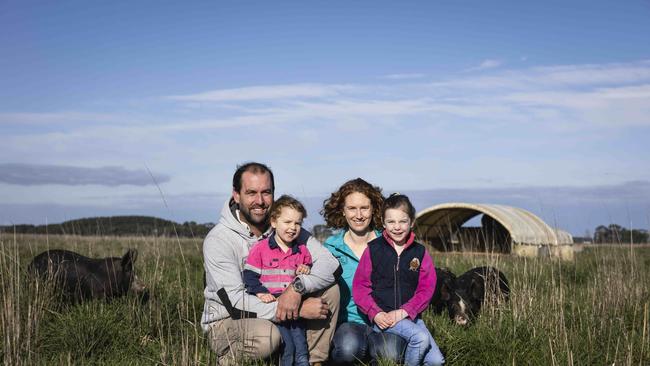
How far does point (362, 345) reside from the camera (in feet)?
16.6

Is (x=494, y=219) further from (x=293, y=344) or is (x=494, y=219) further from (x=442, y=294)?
(x=293, y=344)

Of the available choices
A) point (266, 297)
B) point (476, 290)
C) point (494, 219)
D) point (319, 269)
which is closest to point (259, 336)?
point (266, 297)

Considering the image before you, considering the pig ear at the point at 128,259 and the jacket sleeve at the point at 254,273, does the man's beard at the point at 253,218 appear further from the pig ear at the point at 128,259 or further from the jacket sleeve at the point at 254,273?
the pig ear at the point at 128,259

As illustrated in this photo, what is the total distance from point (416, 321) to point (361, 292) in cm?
51

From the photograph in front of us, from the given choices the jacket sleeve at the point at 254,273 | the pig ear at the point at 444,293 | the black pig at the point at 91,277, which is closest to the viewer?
the jacket sleeve at the point at 254,273

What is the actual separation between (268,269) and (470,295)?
2.92 metres

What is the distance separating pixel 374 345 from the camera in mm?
5023

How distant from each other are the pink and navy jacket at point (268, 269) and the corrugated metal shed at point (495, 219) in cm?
1079

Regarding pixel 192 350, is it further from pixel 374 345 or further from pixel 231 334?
pixel 374 345

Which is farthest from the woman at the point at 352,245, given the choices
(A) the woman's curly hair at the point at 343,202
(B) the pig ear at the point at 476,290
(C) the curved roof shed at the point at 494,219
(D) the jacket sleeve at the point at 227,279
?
(C) the curved roof shed at the point at 494,219

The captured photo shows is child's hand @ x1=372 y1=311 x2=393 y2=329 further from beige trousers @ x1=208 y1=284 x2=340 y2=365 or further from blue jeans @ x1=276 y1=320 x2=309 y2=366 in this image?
blue jeans @ x1=276 y1=320 x2=309 y2=366

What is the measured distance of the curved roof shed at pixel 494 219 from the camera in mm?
15625

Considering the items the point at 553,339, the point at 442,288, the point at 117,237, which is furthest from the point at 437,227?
the point at 553,339

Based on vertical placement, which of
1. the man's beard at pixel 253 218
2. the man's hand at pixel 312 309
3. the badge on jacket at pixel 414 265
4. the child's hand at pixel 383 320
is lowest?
the child's hand at pixel 383 320
